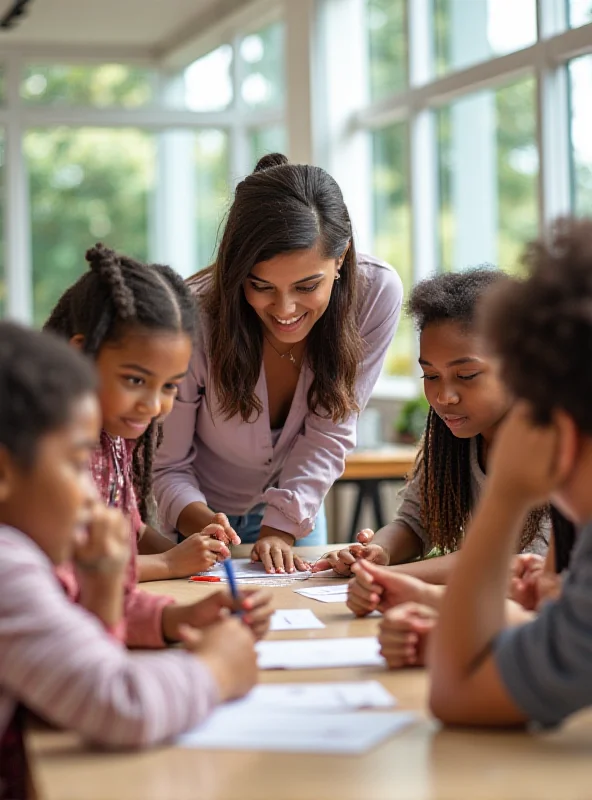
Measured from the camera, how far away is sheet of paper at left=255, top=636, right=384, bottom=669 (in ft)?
4.89

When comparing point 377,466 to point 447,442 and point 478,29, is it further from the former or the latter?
point 447,442

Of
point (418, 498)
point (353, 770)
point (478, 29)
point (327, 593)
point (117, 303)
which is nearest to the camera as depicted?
point (353, 770)

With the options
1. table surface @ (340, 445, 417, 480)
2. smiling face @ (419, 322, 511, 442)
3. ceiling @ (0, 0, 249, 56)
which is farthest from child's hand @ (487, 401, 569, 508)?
ceiling @ (0, 0, 249, 56)

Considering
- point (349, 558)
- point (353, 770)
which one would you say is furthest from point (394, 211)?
point (353, 770)

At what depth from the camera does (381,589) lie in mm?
1771

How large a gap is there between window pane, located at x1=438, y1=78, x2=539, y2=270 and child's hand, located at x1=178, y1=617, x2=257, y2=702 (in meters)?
4.07

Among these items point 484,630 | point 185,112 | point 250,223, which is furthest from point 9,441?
point 185,112

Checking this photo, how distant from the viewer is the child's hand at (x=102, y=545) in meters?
1.28

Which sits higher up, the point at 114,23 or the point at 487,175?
the point at 114,23

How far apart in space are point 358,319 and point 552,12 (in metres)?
2.71

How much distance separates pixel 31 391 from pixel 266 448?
4.82 ft

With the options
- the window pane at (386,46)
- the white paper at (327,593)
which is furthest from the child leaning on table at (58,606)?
the window pane at (386,46)

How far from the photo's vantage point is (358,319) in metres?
2.65

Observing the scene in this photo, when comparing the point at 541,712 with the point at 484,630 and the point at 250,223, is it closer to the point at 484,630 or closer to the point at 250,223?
the point at 484,630
